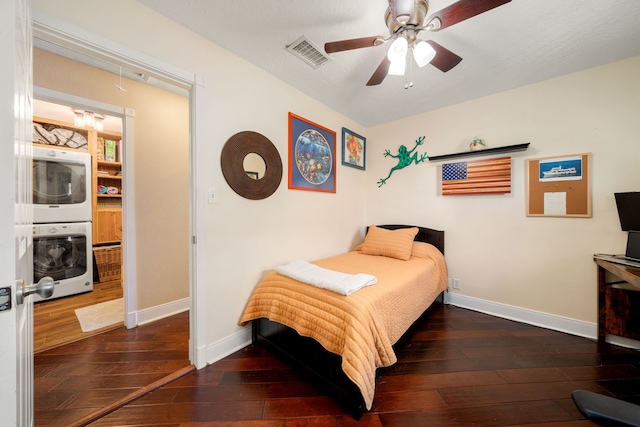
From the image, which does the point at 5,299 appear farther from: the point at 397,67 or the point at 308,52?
the point at 308,52

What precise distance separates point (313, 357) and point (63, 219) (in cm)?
367

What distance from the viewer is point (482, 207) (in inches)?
103

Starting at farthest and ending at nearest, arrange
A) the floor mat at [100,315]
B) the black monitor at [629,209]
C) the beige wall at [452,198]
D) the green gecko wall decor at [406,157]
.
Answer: the green gecko wall decor at [406,157] → the floor mat at [100,315] → the black monitor at [629,209] → the beige wall at [452,198]

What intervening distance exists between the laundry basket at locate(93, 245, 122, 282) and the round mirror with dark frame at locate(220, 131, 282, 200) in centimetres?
310

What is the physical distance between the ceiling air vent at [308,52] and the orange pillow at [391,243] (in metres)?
1.99

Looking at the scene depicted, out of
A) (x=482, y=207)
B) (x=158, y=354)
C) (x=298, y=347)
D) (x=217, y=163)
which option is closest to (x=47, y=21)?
(x=217, y=163)

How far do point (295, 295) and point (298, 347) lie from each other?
14.4 inches

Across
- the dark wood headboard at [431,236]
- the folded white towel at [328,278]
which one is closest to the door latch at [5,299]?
the folded white towel at [328,278]

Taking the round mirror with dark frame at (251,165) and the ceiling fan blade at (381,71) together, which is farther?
the round mirror with dark frame at (251,165)

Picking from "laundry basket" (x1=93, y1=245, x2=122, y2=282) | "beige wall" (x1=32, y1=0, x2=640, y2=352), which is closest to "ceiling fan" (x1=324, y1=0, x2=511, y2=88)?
"beige wall" (x1=32, y1=0, x2=640, y2=352)

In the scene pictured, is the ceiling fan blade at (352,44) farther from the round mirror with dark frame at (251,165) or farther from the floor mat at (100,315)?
the floor mat at (100,315)

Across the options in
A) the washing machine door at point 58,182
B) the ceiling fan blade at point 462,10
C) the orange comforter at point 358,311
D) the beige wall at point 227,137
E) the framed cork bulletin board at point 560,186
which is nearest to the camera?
the ceiling fan blade at point 462,10

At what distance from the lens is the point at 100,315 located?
Result: 2.42 metres

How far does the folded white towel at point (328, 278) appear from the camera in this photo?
153cm
